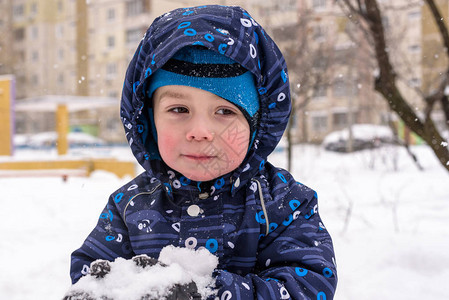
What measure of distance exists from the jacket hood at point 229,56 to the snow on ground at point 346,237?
127 centimetres

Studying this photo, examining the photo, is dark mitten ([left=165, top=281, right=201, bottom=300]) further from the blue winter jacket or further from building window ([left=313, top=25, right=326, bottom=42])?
building window ([left=313, top=25, right=326, bottom=42])

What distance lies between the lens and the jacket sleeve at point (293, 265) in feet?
3.64

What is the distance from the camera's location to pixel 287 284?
1.14 m

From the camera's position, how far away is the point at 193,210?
130cm

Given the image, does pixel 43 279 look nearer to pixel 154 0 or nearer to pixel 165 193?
pixel 165 193

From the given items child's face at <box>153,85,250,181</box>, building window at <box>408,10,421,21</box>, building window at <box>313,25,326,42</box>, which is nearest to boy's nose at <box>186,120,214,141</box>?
child's face at <box>153,85,250,181</box>

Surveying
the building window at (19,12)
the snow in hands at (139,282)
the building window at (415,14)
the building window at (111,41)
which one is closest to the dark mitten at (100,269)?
the snow in hands at (139,282)

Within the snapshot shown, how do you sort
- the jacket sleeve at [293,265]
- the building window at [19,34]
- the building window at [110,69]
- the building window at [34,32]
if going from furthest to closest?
1. the building window at [19,34]
2. the building window at [34,32]
3. the building window at [110,69]
4. the jacket sleeve at [293,265]

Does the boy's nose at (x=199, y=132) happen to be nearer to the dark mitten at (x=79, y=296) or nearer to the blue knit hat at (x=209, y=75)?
the blue knit hat at (x=209, y=75)

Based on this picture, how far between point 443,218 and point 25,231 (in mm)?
3568

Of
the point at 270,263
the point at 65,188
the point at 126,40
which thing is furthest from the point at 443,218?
the point at 126,40

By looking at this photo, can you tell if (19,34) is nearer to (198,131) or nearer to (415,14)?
(415,14)

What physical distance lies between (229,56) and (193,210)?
485 millimetres

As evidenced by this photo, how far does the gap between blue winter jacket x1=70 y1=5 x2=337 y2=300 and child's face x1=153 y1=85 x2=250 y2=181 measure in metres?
0.10
